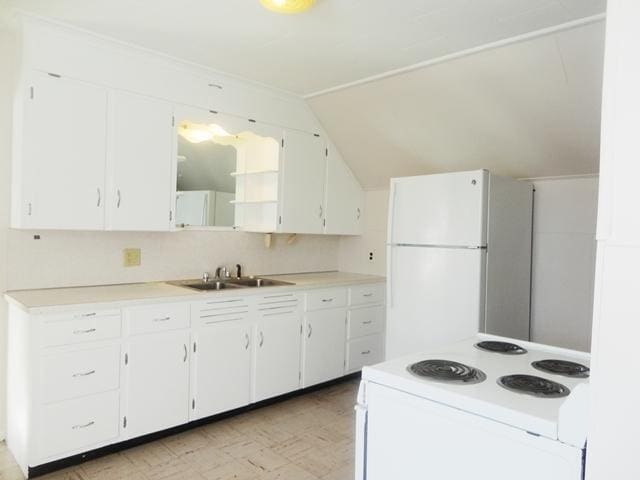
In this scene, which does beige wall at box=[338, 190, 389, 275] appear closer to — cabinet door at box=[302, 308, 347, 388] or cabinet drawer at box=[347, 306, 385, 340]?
cabinet drawer at box=[347, 306, 385, 340]

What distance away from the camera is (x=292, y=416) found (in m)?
3.18

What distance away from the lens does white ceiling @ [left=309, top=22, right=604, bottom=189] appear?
254 centimetres

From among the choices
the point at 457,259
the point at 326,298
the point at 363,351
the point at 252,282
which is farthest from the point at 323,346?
the point at 457,259

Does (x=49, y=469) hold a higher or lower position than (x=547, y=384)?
lower

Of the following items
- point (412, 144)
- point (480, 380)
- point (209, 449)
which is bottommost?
point (209, 449)

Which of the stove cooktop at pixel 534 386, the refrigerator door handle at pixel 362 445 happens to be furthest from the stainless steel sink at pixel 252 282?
the stove cooktop at pixel 534 386

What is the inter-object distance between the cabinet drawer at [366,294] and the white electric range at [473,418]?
81.5 inches

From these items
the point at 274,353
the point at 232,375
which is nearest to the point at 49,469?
the point at 232,375

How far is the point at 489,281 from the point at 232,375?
1.79 m

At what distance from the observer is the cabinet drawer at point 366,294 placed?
3.82 m

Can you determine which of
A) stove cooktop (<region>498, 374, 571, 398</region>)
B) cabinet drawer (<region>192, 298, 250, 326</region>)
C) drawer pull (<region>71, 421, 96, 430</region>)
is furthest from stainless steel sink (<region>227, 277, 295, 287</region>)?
stove cooktop (<region>498, 374, 571, 398</region>)

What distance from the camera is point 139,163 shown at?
2846 mm

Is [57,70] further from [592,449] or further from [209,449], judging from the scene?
[592,449]

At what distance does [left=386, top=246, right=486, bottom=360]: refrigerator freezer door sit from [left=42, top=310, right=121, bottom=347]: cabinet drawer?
1863mm
